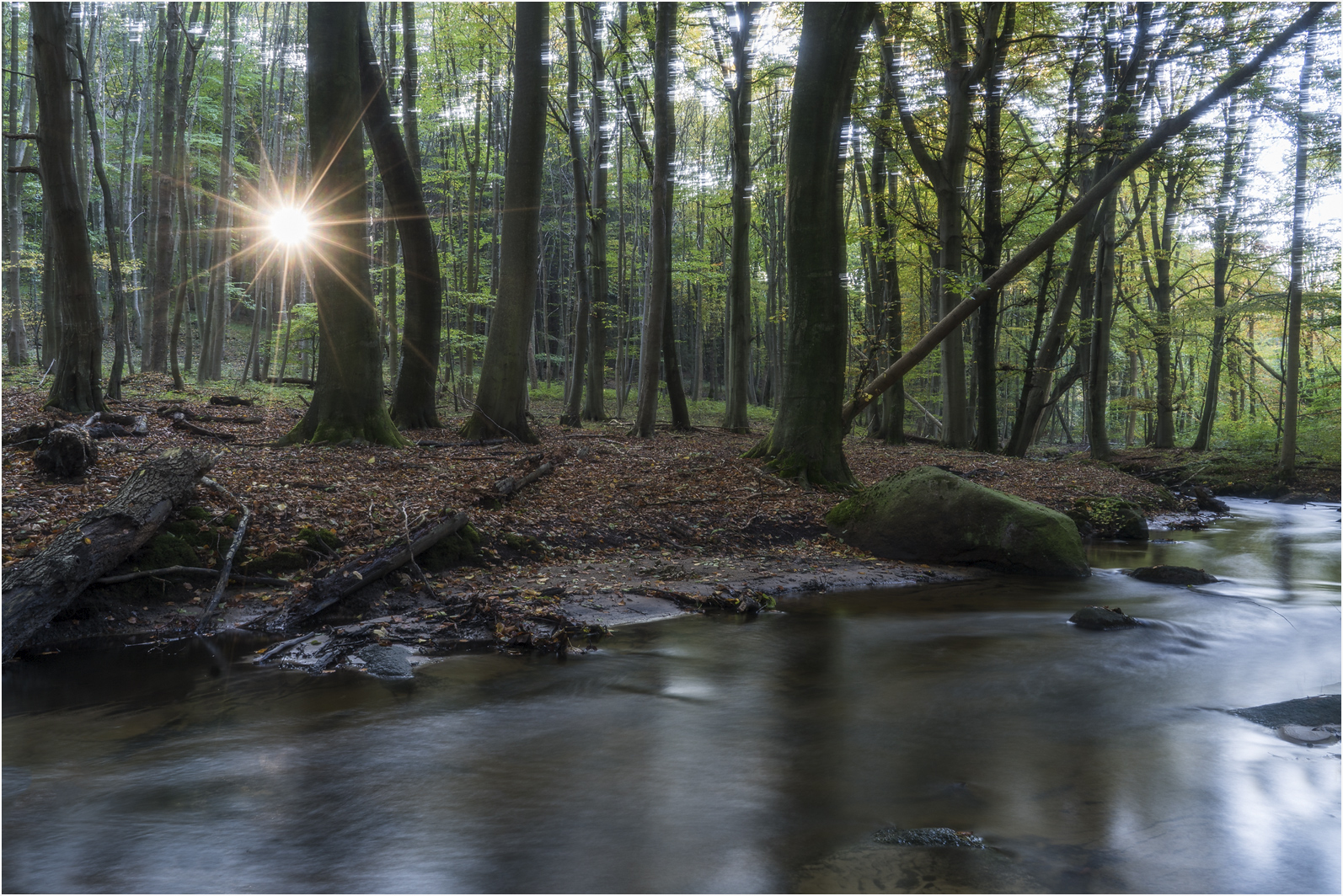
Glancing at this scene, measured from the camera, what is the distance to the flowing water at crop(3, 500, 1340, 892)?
3191mm

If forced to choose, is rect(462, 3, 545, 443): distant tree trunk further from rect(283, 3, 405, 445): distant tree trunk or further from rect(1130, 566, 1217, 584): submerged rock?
rect(1130, 566, 1217, 584): submerged rock

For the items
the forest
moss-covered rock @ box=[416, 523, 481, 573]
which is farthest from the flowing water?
moss-covered rock @ box=[416, 523, 481, 573]

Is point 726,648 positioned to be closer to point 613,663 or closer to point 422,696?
point 613,663

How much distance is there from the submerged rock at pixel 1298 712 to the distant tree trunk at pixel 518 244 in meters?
10.5

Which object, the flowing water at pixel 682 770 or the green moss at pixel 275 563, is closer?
the flowing water at pixel 682 770

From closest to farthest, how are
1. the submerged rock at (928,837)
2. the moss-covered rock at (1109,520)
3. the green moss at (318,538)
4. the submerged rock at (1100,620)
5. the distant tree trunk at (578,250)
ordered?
the submerged rock at (928,837)
the green moss at (318,538)
the submerged rock at (1100,620)
the moss-covered rock at (1109,520)
the distant tree trunk at (578,250)

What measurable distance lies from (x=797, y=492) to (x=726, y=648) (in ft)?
15.6

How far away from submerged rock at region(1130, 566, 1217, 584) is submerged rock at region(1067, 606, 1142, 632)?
2012 mm

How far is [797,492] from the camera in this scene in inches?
415

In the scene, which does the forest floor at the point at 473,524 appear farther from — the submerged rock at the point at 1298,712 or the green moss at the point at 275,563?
the submerged rock at the point at 1298,712

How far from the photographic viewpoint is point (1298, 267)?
16.2 metres

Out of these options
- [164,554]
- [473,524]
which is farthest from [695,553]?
[164,554]

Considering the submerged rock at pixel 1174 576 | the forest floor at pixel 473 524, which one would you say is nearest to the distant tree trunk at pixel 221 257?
the forest floor at pixel 473 524

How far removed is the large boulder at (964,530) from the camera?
28.9 ft
